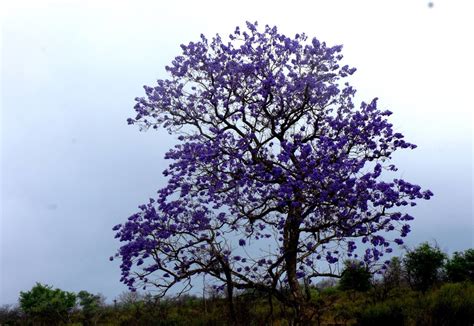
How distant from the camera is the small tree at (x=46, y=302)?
2181 centimetres

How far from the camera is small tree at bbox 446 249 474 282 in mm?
17688

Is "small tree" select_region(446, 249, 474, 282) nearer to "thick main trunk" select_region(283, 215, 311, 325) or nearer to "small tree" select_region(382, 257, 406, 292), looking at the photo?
"small tree" select_region(382, 257, 406, 292)

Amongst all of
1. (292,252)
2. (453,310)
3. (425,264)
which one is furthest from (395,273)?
(292,252)

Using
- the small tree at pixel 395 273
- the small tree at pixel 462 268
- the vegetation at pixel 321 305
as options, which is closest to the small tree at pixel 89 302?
the vegetation at pixel 321 305

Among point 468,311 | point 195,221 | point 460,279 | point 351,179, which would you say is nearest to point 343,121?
point 351,179

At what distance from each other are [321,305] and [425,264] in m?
7.56

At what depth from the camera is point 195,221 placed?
10836 millimetres

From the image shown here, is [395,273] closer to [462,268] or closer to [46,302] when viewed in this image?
[462,268]

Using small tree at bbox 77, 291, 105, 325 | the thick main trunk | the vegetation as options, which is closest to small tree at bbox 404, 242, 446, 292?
the vegetation

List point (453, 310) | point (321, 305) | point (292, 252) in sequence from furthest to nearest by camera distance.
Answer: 1. point (321, 305)
2. point (292, 252)
3. point (453, 310)

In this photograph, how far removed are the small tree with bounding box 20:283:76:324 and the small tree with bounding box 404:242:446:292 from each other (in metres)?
14.8

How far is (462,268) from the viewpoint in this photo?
17.7 m

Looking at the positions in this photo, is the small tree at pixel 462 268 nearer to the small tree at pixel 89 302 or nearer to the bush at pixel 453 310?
the bush at pixel 453 310

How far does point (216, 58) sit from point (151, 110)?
2.16 meters
